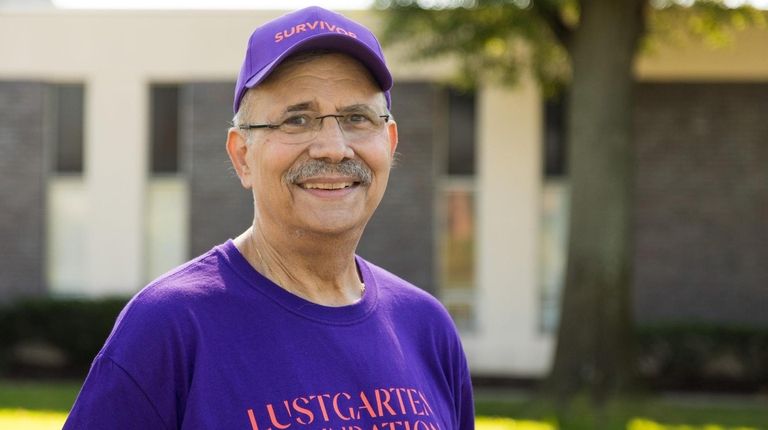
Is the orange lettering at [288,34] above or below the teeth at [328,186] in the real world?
above

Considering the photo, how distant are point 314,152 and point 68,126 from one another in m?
15.5

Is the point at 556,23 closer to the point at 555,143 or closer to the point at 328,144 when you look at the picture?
the point at 555,143

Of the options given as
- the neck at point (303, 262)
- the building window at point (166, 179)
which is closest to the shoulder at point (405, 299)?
the neck at point (303, 262)

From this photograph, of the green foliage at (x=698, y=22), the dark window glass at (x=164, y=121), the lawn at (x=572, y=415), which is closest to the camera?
the lawn at (x=572, y=415)

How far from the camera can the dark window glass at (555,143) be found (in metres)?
16.5

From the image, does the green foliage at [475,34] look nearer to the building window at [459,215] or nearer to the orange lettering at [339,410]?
the building window at [459,215]

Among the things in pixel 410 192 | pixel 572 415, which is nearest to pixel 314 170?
pixel 572 415

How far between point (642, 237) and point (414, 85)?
365 cm

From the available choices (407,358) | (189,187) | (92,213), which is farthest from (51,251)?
(407,358)

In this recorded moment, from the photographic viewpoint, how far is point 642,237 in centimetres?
1609

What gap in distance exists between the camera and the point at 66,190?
682 inches

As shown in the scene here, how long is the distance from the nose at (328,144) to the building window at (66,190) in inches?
608

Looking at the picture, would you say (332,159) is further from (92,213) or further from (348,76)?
(92,213)

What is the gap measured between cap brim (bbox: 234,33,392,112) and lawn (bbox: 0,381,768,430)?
8.34 metres
